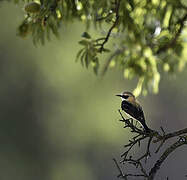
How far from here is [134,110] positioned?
13.2 feet

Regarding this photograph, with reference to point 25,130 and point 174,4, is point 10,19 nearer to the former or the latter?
point 25,130

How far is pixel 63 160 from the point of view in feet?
59.2

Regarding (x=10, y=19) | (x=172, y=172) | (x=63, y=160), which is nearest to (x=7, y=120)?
(x=63, y=160)

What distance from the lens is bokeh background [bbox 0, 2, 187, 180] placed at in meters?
17.5

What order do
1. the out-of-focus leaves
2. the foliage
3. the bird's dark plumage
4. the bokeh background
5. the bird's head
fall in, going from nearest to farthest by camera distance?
the out-of-focus leaves
the foliage
the bird's dark plumage
the bird's head
the bokeh background

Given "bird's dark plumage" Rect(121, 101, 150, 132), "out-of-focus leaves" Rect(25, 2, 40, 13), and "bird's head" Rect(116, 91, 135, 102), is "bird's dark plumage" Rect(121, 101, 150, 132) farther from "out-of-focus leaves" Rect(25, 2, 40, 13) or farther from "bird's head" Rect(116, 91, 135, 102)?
"out-of-focus leaves" Rect(25, 2, 40, 13)

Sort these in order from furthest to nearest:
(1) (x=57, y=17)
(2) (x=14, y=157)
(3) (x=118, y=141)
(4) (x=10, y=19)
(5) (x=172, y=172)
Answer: (5) (x=172, y=172), (3) (x=118, y=141), (2) (x=14, y=157), (4) (x=10, y=19), (1) (x=57, y=17)

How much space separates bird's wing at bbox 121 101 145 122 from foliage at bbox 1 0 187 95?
47 centimetres

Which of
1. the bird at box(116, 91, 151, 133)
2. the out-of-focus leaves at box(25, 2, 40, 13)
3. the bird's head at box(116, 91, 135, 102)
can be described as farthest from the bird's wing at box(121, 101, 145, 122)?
the out-of-focus leaves at box(25, 2, 40, 13)

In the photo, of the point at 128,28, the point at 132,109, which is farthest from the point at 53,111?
the point at 128,28

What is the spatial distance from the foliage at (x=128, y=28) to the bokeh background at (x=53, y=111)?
13.4 m

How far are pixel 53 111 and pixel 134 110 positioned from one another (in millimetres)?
14759

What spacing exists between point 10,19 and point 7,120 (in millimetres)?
3162

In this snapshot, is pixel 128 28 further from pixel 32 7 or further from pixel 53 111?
pixel 53 111
